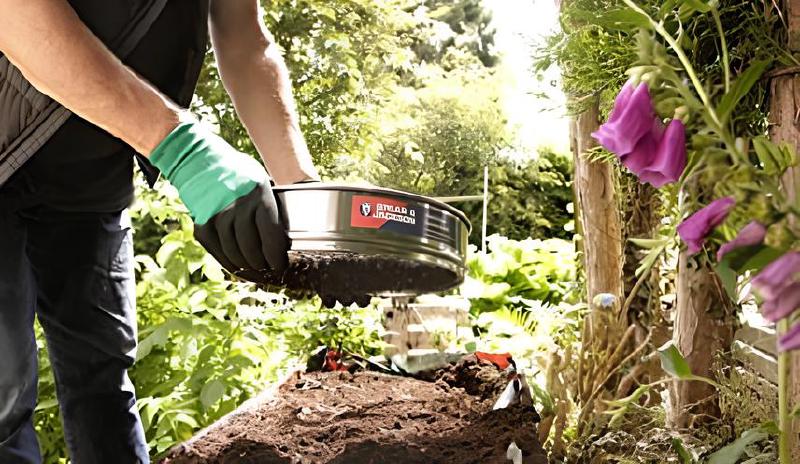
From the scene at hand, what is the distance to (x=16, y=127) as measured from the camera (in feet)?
4.13

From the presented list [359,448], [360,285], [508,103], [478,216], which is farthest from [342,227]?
[508,103]

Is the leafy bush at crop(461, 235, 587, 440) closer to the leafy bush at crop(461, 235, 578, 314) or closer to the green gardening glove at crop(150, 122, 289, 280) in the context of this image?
the leafy bush at crop(461, 235, 578, 314)

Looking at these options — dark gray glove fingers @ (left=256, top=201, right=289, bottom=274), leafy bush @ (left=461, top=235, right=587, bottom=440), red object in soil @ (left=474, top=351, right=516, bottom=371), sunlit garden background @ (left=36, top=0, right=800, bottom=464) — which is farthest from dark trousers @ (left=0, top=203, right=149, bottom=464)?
leafy bush @ (left=461, top=235, right=587, bottom=440)

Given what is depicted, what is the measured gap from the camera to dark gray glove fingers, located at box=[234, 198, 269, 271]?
1.03 m

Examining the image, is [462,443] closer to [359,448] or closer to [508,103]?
[359,448]

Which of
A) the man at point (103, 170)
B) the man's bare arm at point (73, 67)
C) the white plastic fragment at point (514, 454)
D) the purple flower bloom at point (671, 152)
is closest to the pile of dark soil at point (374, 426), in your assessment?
the white plastic fragment at point (514, 454)

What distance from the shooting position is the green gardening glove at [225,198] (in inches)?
40.8

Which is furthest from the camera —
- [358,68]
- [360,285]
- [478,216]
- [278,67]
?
[478,216]

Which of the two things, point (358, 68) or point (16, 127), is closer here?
point (16, 127)

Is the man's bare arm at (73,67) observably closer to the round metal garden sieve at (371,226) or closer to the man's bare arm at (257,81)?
the round metal garden sieve at (371,226)

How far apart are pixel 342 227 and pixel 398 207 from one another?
76 mm

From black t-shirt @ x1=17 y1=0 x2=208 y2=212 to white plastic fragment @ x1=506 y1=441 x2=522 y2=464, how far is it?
0.79 m

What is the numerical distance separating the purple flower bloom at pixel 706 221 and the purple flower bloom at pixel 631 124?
96 mm

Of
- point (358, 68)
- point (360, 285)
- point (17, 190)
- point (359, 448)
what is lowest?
point (359, 448)
